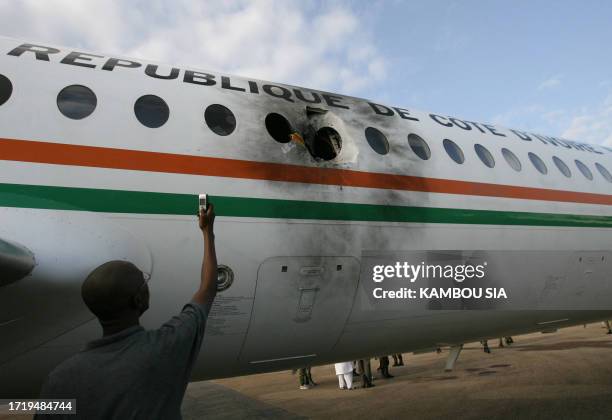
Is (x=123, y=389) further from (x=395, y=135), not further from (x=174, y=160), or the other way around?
(x=395, y=135)

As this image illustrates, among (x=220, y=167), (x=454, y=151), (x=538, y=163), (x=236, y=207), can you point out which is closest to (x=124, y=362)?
(x=236, y=207)

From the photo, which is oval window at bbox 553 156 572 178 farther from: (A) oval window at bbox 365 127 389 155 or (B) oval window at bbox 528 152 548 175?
(A) oval window at bbox 365 127 389 155

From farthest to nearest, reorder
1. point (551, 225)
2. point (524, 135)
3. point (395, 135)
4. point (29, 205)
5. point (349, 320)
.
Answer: point (524, 135), point (551, 225), point (395, 135), point (349, 320), point (29, 205)

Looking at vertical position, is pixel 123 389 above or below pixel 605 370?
above

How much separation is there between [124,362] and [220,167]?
9.42 feet

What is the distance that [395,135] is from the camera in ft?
19.4

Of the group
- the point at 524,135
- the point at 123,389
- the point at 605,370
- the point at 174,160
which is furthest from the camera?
the point at 605,370

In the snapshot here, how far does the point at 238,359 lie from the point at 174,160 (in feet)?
6.89

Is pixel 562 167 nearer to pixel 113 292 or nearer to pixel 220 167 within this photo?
pixel 220 167

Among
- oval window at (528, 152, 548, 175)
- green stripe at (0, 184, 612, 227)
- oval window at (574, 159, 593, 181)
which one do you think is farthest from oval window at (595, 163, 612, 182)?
green stripe at (0, 184, 612, 227)

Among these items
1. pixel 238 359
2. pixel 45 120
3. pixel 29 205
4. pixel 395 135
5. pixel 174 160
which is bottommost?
pixel 238 359

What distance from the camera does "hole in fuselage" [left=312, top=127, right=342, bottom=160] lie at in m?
5.27

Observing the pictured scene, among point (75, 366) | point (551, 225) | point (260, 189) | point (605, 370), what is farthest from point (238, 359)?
point (605, 370)

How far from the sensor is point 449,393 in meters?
11.1
